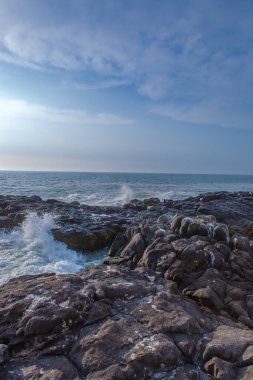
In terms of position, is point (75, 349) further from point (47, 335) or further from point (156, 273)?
point (156, 273)

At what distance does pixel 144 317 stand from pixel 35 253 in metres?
9.36

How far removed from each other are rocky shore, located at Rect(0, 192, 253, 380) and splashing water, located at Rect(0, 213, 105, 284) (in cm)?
306

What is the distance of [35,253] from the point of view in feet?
48.6

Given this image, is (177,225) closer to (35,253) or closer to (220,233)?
(220,233)

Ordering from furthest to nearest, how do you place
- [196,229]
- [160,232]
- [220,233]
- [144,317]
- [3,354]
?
1. [160,232]
2. [196,229]
3. [220,233]
4. [144,317]
5. [3,354]

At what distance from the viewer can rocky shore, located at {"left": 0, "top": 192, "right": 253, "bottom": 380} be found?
209 inches

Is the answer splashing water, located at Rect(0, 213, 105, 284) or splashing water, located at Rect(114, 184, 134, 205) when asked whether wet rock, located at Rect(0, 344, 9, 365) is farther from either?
splashing water, located at Rect(114, 184, 134, 205)

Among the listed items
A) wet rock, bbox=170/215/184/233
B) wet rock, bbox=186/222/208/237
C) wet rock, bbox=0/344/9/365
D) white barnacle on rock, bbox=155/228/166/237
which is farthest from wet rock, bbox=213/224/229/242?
wet rock, bbox=0/344/9/365

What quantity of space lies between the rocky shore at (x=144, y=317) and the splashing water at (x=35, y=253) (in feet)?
10.0

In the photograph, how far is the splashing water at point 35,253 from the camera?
12727 millimetres

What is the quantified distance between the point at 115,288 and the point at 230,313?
2.87 meters

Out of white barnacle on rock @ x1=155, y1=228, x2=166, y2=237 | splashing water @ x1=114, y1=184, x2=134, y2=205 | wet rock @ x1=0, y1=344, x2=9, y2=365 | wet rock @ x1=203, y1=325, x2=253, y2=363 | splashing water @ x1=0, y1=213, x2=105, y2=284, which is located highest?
white barnacle on rock @ x1=155, y1=228, x2=166, y2=237

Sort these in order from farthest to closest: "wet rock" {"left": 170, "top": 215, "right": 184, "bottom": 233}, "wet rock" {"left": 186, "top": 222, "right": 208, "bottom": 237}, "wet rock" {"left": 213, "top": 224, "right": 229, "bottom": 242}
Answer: "wet rock" {"left": 170, "top": 215, "right": 184, "bottom": 233}
"wet rock" {"left": 186, "top": 222, "right": 208, "bottom": 237}
"wet rock" {"left": 213, "top": 224, "right": 229, "bottom": 242}

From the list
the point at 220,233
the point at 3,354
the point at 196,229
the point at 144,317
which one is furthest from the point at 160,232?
the point at 3,354
